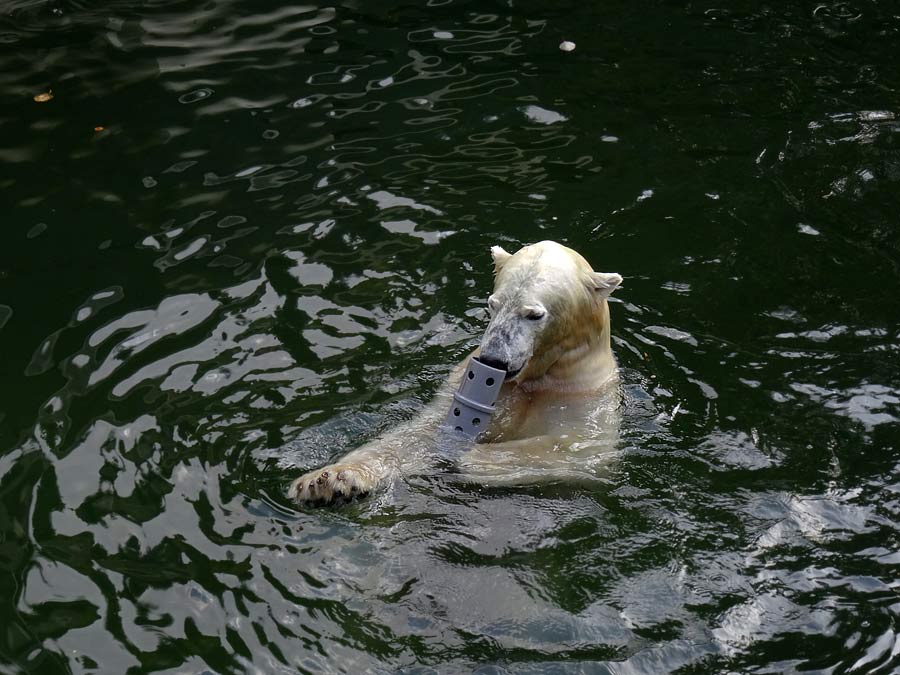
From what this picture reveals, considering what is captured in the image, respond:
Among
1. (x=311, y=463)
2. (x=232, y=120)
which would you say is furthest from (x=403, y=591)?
(x=232, y=120)

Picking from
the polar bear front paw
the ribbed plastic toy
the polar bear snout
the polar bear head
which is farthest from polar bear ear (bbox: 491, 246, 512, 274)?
the polar bear front paw

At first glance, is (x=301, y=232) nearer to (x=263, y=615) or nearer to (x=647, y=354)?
(x=647, y=354)

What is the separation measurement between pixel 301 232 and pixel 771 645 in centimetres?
494

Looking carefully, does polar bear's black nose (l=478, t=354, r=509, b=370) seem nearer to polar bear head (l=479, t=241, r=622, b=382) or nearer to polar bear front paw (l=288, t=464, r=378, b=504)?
polar bear head (l=479, t=241, r=622, b=382)

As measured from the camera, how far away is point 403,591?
5117 millimetres

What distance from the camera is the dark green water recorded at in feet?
16.5

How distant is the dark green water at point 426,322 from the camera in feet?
16.5

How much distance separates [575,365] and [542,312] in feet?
1.99

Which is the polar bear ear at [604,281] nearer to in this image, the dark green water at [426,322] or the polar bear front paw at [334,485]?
the dark green water at [426,322]

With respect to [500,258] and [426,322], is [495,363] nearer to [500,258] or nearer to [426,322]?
[500,258]

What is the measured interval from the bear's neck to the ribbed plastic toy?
52 cm

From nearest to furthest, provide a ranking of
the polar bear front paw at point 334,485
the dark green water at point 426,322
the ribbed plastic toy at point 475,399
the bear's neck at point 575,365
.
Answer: the dark green water at point 426,322 → the polar bear front paw at point 334,485 → the ribbed plastic toy at point 475,399 → the bear's neck at point 575,365

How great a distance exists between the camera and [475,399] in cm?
577

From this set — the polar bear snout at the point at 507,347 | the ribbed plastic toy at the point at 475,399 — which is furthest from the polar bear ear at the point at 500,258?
the ribbed plastic toy at the point at 475,399
